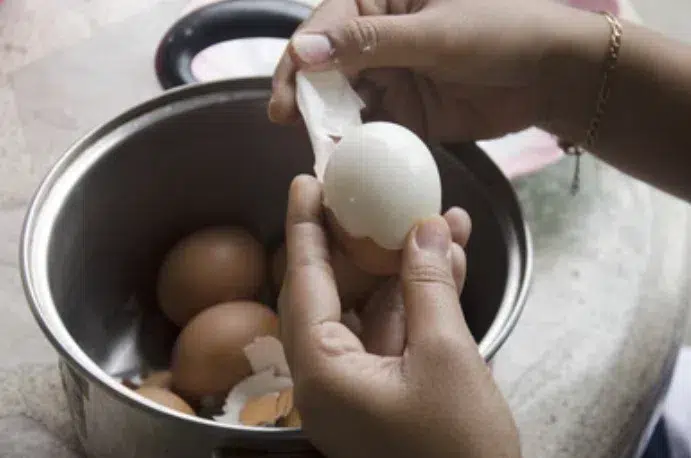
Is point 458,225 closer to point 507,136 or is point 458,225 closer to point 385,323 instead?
Result: point 385,323

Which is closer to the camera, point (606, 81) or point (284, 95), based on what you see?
point (284, 95)

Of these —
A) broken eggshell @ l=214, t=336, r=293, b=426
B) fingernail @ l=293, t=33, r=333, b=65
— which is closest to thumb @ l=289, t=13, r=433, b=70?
fingernail @ l=293, t=33, r=333, b=65

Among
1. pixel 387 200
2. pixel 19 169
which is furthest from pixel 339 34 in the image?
pixel 19 169

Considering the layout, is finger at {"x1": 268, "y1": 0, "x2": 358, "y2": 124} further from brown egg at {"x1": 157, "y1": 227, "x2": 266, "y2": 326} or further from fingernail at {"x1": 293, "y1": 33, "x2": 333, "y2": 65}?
brown egg at {"x1": 157, "y1": 227, "x2": 266, "y2": 326}

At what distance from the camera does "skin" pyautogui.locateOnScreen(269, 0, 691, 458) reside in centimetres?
44

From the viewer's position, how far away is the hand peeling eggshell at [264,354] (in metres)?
0.64

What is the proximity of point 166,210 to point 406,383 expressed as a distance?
15.8 inches

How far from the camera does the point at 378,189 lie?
52 cm

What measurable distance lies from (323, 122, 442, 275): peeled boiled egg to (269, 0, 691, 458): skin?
0.02 meters

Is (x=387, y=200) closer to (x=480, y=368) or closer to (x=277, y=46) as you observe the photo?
(x=480, y=368)

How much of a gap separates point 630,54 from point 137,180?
42 centimetres

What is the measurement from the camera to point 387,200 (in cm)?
52

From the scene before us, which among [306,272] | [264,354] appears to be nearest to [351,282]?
[264,354]

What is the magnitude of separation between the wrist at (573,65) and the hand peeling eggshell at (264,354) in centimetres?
30
